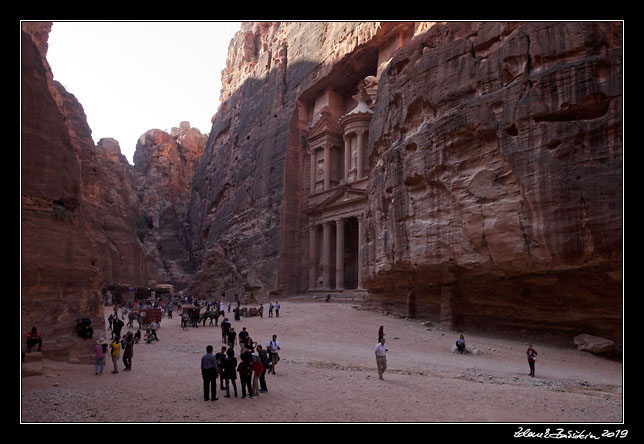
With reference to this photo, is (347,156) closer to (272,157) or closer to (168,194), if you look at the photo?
(272,157)

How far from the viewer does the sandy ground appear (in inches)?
351

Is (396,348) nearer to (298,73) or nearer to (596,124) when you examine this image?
(596,124)

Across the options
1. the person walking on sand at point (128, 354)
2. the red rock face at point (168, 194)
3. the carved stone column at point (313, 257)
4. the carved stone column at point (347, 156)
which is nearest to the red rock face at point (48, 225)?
the person walking on sand at point (128, 354)

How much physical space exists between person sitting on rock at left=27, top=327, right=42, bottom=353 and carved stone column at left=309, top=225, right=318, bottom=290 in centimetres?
3654

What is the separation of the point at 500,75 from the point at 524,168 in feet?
14.9

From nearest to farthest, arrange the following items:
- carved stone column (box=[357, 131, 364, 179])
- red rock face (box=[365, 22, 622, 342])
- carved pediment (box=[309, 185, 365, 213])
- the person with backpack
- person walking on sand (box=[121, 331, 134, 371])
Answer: the person with backpack, person walking on sand (box=[121, 331, 134, 371]), red rock face (box=[365, 22, 622, 342]), carved pediment (box=[309, 185, 365, 213]), carved stone column (box=[357, 131, 364, 179])

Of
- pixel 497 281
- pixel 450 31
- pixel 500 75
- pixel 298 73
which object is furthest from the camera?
pixel 298 73

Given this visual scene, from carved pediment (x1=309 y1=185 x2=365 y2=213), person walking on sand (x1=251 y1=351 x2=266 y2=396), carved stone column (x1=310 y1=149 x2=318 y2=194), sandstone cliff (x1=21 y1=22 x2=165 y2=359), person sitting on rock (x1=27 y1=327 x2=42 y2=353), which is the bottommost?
person walking on sand (x1=251 y1=351 x2=266 y2=396)

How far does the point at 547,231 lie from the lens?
54.2 ft

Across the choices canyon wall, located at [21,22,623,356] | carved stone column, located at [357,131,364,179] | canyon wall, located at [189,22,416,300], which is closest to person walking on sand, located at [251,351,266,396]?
canyon wall, located at [21,22,623,356]

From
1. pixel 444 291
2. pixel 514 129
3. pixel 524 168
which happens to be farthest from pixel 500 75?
Answer: pixel 444 291

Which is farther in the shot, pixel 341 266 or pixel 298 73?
pixel 298 73

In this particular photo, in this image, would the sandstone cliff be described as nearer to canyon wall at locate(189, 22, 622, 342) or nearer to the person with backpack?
the person with backpack

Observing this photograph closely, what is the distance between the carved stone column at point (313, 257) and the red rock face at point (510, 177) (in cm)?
2363
